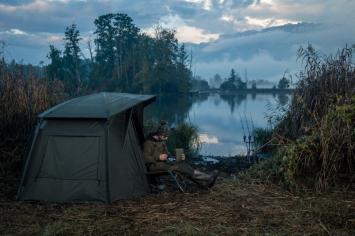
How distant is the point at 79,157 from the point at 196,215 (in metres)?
2.06

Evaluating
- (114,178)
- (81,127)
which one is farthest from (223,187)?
(81,127)

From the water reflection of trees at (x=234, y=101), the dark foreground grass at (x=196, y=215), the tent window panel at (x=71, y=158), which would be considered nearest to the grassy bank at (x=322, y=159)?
the dark foreground grass at (x=196, y=215)

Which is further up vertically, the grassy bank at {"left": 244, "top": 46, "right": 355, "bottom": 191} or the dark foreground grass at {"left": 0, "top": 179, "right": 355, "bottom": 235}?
the grassy bank at {"left": 244, "top": 46, "right": 355, "bottom": 191}

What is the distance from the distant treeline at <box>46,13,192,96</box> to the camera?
206ft

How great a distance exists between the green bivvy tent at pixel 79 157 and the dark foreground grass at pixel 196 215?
0.23 m

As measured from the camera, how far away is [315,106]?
31.9 feet

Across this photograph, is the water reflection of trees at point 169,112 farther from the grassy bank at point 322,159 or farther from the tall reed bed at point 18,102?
the grassy bank at point 322,159

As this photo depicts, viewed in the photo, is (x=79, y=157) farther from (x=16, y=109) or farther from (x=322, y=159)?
(x=322, y=159)

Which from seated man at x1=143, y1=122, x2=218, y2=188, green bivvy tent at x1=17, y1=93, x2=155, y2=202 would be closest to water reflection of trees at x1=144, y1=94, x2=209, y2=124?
seated man at x1=143, y1=122, x2=218, y2=188

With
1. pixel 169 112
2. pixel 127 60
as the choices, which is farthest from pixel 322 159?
Answer: pixel 127 60

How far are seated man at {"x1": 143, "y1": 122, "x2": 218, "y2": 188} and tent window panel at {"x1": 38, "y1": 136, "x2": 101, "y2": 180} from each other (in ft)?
3.78

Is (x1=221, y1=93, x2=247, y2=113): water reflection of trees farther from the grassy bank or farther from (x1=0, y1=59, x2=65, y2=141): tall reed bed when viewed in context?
the grassy bank

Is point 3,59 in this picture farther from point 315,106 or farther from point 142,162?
point 315,106

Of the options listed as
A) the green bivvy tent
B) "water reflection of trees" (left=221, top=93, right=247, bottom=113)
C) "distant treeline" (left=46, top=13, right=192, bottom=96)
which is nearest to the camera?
the green bivvy tent
